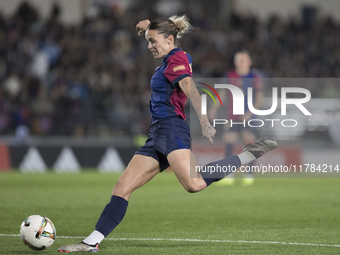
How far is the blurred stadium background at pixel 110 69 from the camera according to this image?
16.5 metres

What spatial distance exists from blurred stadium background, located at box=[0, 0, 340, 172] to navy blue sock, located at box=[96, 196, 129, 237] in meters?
11.1

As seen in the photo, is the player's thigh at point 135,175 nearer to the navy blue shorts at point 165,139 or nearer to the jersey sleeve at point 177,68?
the navy blue shorts at point 165,139

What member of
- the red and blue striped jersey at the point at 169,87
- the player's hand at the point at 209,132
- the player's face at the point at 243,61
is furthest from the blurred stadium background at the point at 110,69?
the player's hand at the point at 209,132

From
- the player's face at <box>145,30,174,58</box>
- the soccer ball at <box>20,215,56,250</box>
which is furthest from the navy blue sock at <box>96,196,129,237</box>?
the player's face at <box>145,30,174,58</box>

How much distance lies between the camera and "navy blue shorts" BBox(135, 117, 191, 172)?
16.8ft

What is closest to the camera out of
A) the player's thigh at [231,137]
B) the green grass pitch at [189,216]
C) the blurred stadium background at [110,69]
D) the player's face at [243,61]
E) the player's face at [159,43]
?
the player's face at [159,43]

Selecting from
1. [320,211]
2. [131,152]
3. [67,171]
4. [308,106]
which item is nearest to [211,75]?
[308,106]

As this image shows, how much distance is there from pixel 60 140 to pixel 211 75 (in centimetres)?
620

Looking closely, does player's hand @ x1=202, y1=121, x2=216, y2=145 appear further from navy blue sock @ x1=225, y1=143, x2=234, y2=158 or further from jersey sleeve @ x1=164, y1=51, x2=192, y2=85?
navy blue sock @ x1=225, y1=143, x2=234, y2=158

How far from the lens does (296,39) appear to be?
78.7 ft

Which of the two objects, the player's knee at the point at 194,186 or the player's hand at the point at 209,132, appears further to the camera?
the player's knee at the point at 194,186

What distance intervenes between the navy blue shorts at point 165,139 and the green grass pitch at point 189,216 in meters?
0.87

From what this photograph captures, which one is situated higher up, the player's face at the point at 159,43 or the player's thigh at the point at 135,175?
the player's face at the point at 159,43

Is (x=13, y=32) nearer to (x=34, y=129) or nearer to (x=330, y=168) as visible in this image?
(x=34, y=129)
